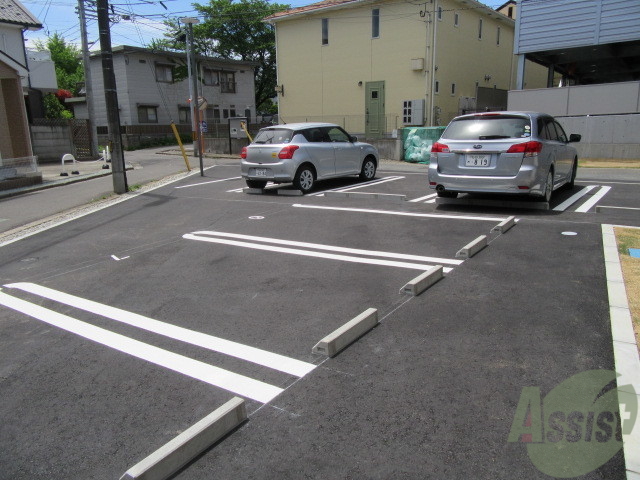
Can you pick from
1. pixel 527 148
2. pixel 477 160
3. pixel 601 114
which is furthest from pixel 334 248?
pixel 601 114

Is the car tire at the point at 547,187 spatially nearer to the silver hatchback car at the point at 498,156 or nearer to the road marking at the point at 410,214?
the silver hatchback car at the point at 498,156

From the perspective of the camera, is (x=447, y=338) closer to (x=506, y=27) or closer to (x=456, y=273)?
(x=456, y=273)

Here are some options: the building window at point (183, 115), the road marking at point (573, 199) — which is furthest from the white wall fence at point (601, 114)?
the building window at point (183, 115)

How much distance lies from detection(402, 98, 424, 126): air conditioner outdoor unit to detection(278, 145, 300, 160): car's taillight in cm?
1360

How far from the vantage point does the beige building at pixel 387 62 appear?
77.9 feet

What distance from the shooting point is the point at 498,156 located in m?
8.37

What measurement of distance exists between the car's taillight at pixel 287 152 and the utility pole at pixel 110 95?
177 inches

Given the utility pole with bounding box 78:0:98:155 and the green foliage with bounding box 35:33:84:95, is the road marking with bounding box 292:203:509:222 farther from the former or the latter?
the green foliage with bounding box 35:33:84:95

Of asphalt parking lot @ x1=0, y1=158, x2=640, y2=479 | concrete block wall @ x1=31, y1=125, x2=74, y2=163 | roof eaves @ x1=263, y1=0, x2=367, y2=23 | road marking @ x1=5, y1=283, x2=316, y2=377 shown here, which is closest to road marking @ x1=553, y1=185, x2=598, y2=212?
asphalt parking lot @ x1=0, y1=158, x2=640, y2=479

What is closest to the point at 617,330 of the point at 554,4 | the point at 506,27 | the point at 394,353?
the point at 394,353

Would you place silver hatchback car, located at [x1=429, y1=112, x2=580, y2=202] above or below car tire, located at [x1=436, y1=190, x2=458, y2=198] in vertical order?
above

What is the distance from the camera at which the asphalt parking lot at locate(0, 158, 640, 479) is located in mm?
2785

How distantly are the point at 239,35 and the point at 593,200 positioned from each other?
43135 mm

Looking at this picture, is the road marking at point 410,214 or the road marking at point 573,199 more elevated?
the road marking at point 573,199
